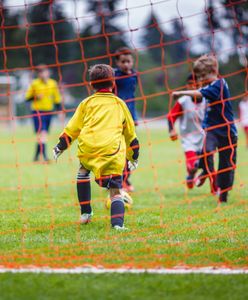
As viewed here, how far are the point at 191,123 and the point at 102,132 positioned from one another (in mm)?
3745

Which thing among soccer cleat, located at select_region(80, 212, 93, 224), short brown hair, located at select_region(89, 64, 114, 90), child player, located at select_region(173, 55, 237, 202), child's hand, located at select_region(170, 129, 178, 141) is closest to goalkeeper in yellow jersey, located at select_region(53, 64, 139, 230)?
short brown hair, located at select_region(89, 64, 114, 90)

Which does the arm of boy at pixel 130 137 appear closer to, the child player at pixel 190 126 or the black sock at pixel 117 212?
the black sock at pixel 117 212

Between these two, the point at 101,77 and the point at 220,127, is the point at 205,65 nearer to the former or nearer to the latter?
the point at 220,127

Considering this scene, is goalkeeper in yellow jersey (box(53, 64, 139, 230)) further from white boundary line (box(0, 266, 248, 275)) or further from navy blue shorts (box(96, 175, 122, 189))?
white boundary line (box(0, 266, 248, 275))

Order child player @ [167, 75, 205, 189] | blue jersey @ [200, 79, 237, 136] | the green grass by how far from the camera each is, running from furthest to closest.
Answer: child player @ [167, 75, 205, 189], blue jersey @ [200, 79, 237, 136], the green grass

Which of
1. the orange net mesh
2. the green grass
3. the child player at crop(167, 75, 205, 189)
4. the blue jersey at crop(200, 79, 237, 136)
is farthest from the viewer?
the child player at crop(167, 75, 205, 189)

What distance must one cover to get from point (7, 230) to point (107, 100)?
4.23 ft

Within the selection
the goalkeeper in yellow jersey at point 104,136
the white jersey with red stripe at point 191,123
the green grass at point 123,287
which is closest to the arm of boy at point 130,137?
the goalkeeper in yellow jersey at point 104,136

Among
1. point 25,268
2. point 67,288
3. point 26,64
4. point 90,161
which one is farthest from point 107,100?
point 26,64

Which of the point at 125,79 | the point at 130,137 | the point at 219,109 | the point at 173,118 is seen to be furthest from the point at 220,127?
the point at 130,137

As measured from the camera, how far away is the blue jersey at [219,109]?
24.2 feet

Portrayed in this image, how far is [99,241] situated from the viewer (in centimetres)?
542

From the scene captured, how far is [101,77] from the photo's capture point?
611 cm

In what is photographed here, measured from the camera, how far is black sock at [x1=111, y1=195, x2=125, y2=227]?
5973mm
